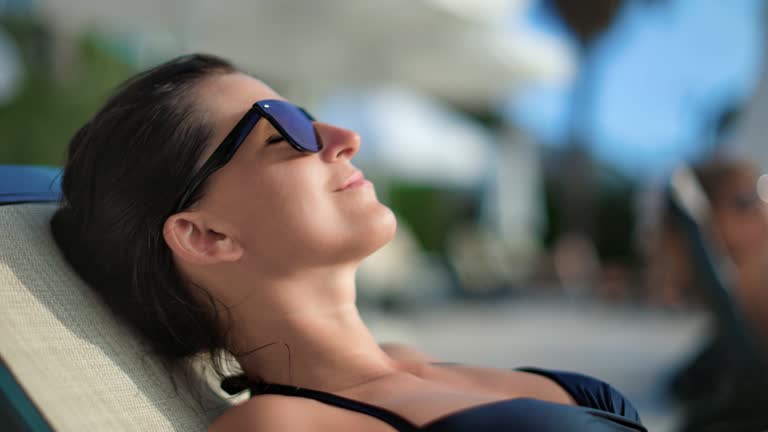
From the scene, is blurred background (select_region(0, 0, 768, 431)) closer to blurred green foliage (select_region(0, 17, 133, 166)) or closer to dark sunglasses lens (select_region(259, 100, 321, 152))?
blurred green foliage (select_region(0, 17, 133, 166))

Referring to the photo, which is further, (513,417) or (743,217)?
(743,217)

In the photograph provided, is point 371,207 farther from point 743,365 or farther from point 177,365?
point 743,365

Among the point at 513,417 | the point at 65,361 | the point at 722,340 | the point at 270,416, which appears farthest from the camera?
the point at 722,340

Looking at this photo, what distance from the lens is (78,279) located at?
1.65m

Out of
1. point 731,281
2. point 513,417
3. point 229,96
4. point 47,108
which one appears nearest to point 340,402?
point 513,417

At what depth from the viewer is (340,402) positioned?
137 centimetres

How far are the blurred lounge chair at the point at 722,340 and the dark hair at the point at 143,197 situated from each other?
199 centimetres

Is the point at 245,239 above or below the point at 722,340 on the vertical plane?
above

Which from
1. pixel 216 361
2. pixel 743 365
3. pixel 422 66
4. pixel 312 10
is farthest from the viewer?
pixel 422 66

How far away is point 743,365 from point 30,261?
2.74m

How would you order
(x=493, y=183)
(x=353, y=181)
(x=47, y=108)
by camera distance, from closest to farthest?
(x=353, y=181), (x=47, y=108), (x=493, y=183)

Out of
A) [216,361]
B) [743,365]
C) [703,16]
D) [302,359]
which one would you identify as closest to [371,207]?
[302,359]

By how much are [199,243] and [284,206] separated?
20cm

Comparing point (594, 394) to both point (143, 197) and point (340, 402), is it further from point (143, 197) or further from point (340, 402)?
point (143, 197)
